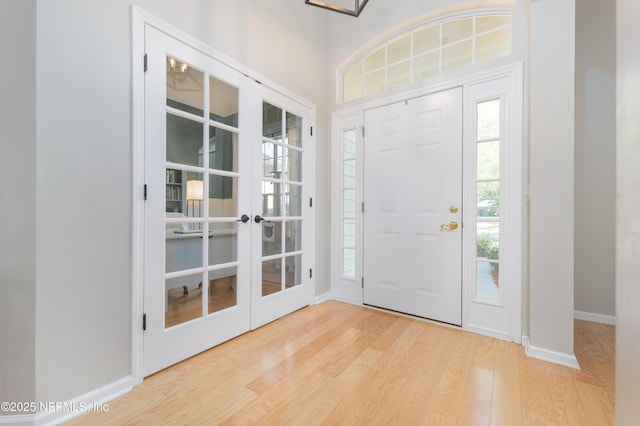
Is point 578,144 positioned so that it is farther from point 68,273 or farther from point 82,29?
point 68,273

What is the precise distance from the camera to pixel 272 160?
8.27ft

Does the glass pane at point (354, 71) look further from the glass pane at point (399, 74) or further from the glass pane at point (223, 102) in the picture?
the glass pane at point (223, 102)

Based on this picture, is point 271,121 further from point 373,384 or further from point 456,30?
point 373,384

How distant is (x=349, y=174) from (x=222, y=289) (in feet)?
6.07

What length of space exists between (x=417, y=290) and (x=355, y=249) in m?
0.78

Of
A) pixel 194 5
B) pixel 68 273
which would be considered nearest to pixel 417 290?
pixel 68 273

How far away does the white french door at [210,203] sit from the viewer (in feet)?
5.52

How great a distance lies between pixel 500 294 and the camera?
7.12 feet

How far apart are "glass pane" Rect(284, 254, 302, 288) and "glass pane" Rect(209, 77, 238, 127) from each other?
4.64 feet

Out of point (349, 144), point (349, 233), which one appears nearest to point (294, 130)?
point (349, 144)

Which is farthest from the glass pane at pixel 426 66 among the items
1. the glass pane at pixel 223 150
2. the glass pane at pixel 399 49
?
the glass pane at pixel 223 150

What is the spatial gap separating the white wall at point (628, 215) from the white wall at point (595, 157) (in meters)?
2.57

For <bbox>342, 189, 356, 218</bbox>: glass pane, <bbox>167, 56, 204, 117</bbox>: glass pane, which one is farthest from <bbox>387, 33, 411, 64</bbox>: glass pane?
<bbox>167, 56, 204, 117</bbox>: glass pane

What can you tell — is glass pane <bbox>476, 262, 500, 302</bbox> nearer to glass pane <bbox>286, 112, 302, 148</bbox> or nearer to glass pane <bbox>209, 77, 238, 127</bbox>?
glass pane <bbox>286, 112, 302, 148</bbox>
